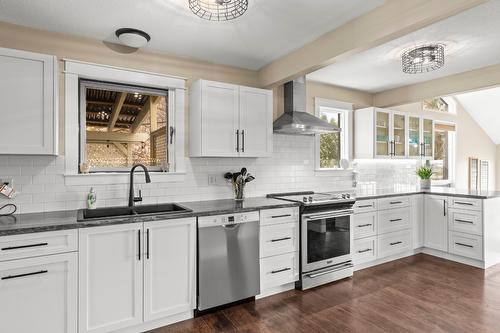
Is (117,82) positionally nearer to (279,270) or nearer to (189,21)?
(189,21)

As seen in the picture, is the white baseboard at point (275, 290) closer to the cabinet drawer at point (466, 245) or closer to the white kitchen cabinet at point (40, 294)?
the white kitchen cabinet at point (40, 294)

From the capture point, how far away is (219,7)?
7.33 ft

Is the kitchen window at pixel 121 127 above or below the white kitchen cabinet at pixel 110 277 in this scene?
above

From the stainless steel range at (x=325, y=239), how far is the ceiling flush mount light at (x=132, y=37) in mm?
2220

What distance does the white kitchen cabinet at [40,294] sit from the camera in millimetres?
Answer: 1955

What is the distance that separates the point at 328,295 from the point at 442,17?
2.61 m

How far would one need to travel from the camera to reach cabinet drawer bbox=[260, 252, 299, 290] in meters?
2.98

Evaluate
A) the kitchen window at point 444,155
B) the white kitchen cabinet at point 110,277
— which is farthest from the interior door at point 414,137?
the white kitchen cabinet at point 110,277

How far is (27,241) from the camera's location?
1992 mm

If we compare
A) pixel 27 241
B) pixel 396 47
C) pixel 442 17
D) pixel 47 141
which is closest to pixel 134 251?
pixel 27 241

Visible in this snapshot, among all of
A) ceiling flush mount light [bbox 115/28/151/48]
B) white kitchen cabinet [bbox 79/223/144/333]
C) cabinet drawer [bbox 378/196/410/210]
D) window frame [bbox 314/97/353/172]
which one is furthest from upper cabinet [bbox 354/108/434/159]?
white kitchen cabinet [bbox 79/223/144/333]

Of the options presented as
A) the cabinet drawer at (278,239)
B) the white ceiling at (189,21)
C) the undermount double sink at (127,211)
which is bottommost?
the cabinet drawer at (278,239)

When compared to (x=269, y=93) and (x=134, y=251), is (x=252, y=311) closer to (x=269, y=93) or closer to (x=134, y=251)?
(x=134, y=251)

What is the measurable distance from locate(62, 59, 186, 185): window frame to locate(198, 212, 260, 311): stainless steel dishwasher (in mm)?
888
